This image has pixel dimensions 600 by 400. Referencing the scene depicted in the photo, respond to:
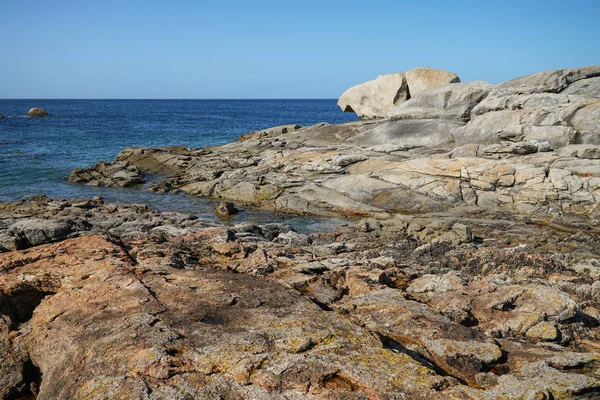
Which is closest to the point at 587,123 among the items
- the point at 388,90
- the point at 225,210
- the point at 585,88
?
the point at 585,88

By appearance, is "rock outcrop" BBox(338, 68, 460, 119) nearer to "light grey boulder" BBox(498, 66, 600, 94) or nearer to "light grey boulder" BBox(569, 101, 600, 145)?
"light grey boulder" BBox(498, 66, 600, 94)

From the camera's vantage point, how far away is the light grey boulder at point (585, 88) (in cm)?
3130

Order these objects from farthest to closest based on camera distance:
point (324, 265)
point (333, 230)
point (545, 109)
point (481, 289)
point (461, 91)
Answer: point (461, 91) < point (545, 109) < point (333, 230) < point (324, 265) < point (481, 289)

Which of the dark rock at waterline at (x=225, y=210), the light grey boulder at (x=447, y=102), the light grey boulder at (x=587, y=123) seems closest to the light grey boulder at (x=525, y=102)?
the light grey boulder at (x=587, y=123)

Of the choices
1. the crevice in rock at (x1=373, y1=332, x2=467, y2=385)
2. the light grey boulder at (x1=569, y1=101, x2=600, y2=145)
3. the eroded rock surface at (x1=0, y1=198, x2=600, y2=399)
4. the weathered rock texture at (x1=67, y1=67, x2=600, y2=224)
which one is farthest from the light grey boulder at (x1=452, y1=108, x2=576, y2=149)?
the crevice in rock at (x1=373, y1=332, x2=467, y2=385)

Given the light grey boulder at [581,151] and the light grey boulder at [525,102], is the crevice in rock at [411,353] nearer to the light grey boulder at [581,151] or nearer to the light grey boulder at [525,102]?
the light grey boulder at [581,151]

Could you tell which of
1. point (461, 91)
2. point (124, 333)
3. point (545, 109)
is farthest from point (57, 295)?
point (461, 91)

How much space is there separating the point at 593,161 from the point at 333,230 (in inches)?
544

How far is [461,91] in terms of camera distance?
36.0 metres

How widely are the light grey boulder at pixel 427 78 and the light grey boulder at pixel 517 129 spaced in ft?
53.2

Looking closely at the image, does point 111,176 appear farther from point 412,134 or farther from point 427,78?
point 427,78

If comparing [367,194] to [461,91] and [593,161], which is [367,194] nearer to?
[593,161]

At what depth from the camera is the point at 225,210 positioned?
26.1 metres

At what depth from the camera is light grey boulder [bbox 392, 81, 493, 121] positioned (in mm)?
35344
